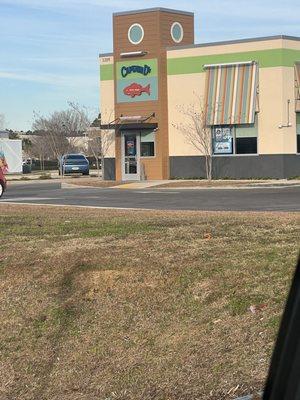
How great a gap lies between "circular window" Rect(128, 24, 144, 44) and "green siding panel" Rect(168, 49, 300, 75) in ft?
6.01

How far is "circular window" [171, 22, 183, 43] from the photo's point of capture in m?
31.5

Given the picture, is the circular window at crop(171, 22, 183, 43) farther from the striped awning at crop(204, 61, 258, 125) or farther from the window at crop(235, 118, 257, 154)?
the window at crop(235, 118, 257, 154)

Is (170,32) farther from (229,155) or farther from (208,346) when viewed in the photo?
(208,346)

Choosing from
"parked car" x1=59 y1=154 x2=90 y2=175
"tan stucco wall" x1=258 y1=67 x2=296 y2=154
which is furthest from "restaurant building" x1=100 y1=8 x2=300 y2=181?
"parked car" x1=59 y1=154 x2=90 y2=175

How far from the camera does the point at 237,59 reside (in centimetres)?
2933

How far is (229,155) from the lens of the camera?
2983 centimetres

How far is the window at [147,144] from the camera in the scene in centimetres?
3177

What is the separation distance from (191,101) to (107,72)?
5069 millimetres

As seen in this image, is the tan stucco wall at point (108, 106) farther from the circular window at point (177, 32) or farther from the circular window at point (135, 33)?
the circular window at point (177, 32)

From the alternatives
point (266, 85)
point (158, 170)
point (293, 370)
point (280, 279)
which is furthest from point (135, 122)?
point (293, 370)

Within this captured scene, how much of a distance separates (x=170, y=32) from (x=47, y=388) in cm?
2749

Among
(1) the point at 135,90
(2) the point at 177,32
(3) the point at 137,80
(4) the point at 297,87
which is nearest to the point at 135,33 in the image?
(2) the point at 177,32

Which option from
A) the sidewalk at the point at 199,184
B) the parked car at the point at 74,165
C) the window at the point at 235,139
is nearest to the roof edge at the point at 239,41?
the window at the point at 235,139

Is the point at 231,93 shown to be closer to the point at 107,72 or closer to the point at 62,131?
the point at 107,72
